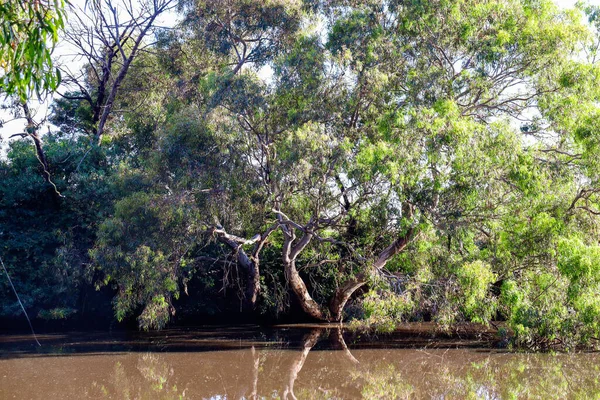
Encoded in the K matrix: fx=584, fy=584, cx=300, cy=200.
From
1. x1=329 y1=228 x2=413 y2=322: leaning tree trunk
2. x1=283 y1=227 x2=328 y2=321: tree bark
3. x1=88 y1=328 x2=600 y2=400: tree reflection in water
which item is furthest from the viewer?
x1=283 y1=227 x2=328 y2=321: tree bark

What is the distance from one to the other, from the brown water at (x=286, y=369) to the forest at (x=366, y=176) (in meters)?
0.67

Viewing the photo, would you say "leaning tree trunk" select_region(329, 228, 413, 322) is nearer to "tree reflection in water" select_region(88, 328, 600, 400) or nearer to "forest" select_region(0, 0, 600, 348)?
"forest" select_region(0, 0, 600, 348)

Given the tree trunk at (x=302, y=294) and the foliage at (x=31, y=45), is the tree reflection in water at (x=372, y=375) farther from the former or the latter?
the foliage at (x=31, y=45)

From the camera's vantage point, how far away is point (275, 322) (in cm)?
1546

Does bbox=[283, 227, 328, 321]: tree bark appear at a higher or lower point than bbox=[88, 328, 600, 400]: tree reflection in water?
higher

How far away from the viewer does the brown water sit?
7633 mm

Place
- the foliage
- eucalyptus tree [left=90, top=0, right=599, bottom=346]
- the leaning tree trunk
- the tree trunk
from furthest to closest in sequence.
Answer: the tree trunk
the leaning tree trunk
eucalyptus tree [left=90, top=0, right=599, bottom=346]
the foliage

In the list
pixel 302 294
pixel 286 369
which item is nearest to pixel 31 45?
pixel 286 369

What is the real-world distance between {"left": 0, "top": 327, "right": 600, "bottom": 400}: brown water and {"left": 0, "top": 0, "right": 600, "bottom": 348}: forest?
672mm

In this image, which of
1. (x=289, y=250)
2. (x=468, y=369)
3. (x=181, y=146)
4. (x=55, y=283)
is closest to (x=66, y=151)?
(x=55, y=283)

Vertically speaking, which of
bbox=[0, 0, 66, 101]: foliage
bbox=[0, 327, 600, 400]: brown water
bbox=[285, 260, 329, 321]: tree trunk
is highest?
bbox=[0, 0, 66, 101]: foliage

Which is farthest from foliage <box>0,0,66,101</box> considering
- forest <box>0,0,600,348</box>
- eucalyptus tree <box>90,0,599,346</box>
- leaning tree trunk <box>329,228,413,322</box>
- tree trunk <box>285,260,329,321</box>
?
tree trunk <box>285,260,329,321</box>

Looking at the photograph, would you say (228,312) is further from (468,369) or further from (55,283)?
(468,369)

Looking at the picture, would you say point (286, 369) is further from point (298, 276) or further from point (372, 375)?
point (298, 276)
